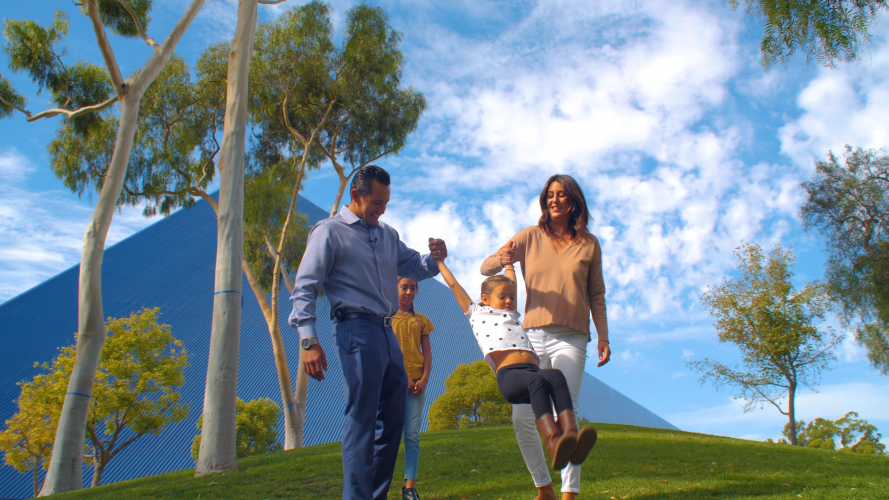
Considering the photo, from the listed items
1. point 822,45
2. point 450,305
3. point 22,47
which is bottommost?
→ point 822,45

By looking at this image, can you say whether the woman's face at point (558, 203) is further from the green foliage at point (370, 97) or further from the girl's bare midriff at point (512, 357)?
the green foliage at point (370, 97)

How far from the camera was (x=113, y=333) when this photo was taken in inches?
458

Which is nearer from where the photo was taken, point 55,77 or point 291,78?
point 55,77

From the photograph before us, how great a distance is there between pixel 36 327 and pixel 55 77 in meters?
15.7

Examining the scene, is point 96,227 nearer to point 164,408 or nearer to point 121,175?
point 121,175

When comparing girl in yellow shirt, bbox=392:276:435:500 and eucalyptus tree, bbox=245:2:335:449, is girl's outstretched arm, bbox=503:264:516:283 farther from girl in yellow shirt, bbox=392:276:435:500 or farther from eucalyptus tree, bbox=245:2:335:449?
eucalyptus tree, bbox=245:2:335:449

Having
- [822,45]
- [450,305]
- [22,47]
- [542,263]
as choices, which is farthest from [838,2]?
[450,305]

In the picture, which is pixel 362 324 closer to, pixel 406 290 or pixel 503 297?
pixel 503 297

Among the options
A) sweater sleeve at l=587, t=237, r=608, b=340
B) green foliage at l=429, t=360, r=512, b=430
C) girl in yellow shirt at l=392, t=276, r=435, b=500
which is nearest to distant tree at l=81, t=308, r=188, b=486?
green foliage at l=429, t=360, r=512, b=430

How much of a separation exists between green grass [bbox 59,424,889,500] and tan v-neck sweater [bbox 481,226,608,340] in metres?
1.27

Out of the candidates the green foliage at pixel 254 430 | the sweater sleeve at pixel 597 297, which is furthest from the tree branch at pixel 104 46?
the green foliage at pixel 254 430

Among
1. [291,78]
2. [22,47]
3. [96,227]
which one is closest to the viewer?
[96,227]

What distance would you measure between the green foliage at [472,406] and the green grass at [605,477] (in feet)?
23.5

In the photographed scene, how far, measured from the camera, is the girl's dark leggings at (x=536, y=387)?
259cm
